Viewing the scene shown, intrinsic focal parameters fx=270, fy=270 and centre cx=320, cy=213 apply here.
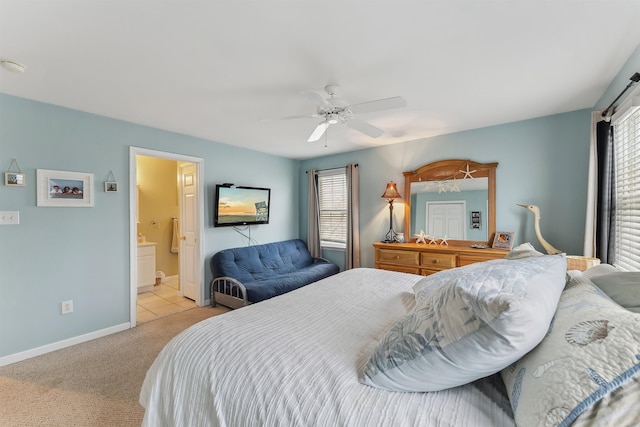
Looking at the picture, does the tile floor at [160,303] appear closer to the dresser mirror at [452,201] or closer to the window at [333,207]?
Answer: the window at [333,207]

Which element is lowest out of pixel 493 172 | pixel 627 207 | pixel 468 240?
pixel 468 240

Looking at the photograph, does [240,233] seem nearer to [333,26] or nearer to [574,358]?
[333,26]

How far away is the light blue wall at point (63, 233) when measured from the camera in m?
2.51

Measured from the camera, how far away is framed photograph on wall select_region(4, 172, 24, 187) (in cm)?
246

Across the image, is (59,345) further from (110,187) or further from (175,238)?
(175,238)

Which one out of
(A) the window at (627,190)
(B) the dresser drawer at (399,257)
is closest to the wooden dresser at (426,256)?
(B) the dresser drawer at (399,257)

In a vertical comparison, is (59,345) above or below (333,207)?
below

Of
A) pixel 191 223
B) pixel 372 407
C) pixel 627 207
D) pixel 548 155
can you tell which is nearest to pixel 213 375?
pixel 372 407

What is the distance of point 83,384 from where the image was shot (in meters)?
2.18

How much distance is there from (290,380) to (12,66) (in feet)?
9.37

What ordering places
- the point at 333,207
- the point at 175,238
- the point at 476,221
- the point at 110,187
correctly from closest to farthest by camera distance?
1. the point at 110,187
2. the point at 476,221
3. the point at 333,207
4. the point at 175,238

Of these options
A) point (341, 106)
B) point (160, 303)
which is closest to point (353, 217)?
point (341, 106)

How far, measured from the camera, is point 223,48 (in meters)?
1.80

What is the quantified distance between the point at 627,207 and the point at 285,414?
282 centimetres
